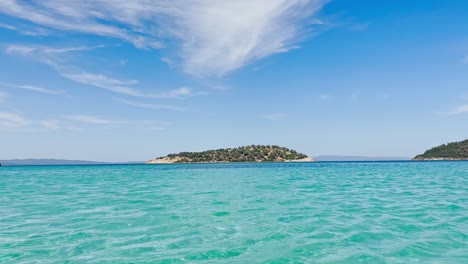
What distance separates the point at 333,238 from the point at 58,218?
1191 cm

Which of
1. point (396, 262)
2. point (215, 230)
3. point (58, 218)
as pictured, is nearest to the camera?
point (396, 262)

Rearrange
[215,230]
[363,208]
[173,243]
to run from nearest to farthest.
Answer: [173,243]
[215,230]
[363,208]

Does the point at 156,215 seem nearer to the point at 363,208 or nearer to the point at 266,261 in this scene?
the point at 266,261

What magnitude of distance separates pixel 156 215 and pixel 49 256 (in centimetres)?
668

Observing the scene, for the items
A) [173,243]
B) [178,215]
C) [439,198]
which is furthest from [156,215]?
[439,198]

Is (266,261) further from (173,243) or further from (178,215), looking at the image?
(178,215)

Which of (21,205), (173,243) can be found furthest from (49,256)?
(21,205)

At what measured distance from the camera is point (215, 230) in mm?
12664

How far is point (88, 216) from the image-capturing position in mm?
16156

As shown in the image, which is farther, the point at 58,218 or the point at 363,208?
the point at 363,208

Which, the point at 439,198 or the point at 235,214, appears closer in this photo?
the point at 235,214

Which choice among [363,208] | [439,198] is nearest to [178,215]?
[363,208]

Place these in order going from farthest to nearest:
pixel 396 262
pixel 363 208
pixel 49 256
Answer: pixel 363 208, pixel 49 256, pixel 396 262

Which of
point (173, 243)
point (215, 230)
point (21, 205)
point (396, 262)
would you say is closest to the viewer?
point (396, 262)
